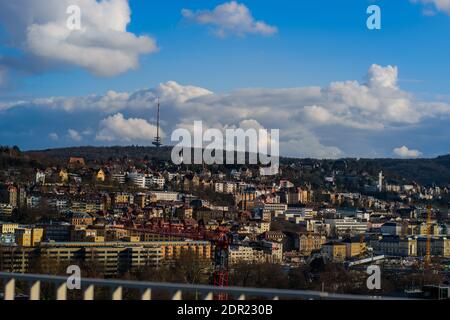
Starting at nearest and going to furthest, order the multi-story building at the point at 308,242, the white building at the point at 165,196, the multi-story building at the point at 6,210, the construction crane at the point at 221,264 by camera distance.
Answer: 1. the construction crane at the point at 221,264
2. the multi-story building at the point at 308,242
3. the multi-story building at the point at 6,210
4. the white building at the point at 165,196

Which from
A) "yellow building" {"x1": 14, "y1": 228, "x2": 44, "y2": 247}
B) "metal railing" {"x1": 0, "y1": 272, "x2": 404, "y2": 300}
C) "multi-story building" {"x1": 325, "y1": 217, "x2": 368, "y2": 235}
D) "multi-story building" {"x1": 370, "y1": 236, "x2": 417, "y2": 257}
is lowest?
"multi-story building" {"x1": 370, "y1": 236, "x2": 417, "y2": 257}

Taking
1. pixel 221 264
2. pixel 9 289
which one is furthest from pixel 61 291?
→ pixel 221 264

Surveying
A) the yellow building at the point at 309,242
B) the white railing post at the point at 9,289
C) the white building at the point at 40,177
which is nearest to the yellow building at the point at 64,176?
the white building at the point at 40,177

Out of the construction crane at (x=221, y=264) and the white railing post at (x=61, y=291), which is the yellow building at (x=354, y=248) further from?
the white railing post at (x=61, y=291)

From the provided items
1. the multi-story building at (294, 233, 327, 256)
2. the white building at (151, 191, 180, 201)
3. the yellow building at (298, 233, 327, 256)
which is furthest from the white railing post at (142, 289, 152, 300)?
the white building at (151, 191, 180, 201)

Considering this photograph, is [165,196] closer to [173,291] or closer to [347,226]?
[347,226]

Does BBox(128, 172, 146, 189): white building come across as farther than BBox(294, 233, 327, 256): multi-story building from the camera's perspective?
Yes

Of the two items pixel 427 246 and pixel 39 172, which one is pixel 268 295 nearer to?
pixel 427 246

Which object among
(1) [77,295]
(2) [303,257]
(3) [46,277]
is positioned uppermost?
(3) [46,277]

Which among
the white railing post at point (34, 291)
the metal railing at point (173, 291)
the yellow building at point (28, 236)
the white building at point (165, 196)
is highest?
the metal railing at point (173, 291)

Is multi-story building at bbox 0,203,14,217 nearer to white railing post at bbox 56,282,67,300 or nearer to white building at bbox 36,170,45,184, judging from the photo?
white building at bbox 36,170,45,184
